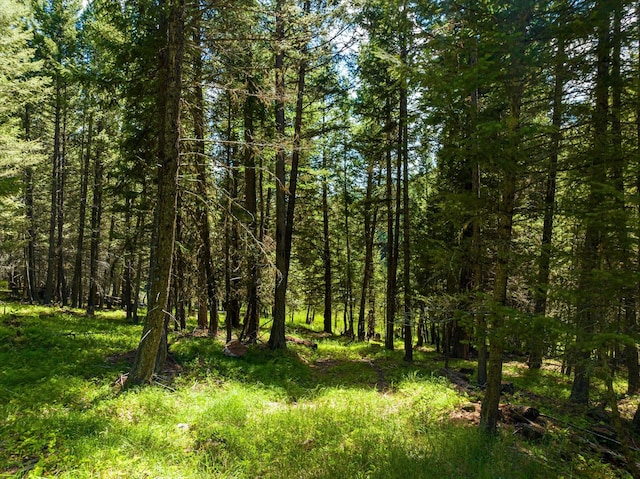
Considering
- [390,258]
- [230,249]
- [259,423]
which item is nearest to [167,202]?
[259,423]

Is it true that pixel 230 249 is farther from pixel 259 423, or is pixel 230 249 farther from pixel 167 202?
pixel 259 423

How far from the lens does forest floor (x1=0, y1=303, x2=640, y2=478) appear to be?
488cm

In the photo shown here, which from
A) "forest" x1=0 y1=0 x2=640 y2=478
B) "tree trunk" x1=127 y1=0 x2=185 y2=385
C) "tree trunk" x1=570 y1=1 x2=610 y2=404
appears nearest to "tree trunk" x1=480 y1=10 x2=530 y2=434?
"forest" x1=0 y1=0 x2=640 y2=478

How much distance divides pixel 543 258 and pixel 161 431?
6505 mm

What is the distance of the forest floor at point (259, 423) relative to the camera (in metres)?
4.88

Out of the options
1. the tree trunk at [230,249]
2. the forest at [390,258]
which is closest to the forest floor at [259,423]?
the forest at [390,258]

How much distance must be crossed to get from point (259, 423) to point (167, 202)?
15.9 ft

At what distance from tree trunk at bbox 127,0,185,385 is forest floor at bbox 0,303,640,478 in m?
0.69

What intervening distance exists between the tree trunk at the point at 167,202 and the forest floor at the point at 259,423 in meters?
0.69

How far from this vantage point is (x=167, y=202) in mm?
7801

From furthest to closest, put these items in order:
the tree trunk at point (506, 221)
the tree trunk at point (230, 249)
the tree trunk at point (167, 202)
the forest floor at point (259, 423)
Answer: the tree trunk at point (230, 249) < the tree trunk at point (167, 202) < the tree trunk at point (506, 221) < the forest floor at point (259, 423)

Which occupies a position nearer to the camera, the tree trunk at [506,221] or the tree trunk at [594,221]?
the tree trunk at [594,221]

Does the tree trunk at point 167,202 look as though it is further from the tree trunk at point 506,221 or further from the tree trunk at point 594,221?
the tree trunk at point 594,221

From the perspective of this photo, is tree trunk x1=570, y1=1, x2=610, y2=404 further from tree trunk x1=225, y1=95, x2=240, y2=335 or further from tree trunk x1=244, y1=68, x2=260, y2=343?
tree trunk x1=225, y1=95, x2=240, y2=335
